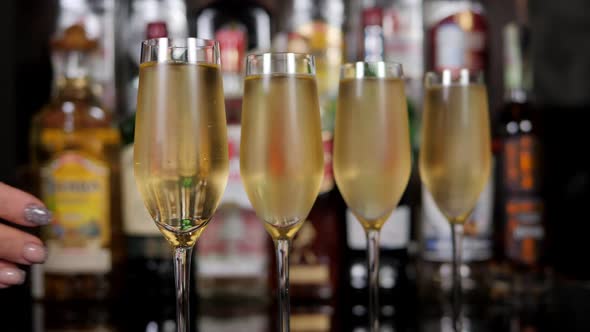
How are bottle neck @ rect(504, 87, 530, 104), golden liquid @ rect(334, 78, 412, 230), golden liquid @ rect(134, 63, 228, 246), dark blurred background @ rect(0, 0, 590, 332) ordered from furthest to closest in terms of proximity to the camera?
1. bottle neck @ rect(504, 87, 530, 104)
2. dark blurred background @ rect(0, 0, 590, 332)
3. golden liquid @ rect(334, 78, 412, 230)
4. golden liquid @ rect(134, 63, 228, 246)

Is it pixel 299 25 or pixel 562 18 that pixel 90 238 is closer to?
pixel 299 25

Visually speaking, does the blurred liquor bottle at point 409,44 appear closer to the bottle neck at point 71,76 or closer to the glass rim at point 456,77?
the glass rim at point 456,77

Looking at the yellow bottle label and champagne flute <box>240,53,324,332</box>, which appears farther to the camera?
the yellow bottle label

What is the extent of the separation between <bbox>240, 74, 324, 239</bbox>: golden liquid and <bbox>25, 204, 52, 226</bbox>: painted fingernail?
237 mm

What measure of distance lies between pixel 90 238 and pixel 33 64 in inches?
12.9

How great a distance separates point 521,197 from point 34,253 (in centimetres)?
68

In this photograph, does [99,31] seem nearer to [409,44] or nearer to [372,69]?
[409,44]

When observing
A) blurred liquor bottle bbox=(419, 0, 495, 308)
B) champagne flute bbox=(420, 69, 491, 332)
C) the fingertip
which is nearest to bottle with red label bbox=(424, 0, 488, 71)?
blurred liquor bottle bbox=(419, 0, 495, 308)

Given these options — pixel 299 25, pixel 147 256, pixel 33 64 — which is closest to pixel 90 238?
pixel 147 256

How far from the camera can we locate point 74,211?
1.06 metres

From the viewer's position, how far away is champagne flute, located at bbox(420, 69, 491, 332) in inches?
30.9

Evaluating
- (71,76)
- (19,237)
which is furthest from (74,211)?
(19,237)

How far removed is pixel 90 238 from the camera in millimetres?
1062

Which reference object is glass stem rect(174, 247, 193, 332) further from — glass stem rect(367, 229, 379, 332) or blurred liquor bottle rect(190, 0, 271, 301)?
blurred liquor bottle rect(190, 0, 271, 301)
